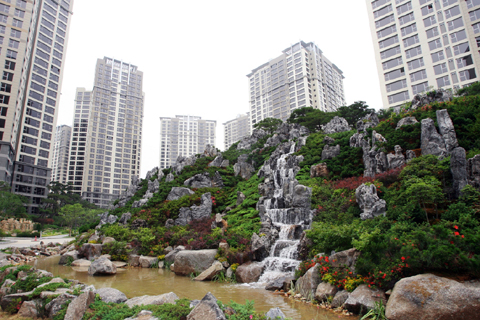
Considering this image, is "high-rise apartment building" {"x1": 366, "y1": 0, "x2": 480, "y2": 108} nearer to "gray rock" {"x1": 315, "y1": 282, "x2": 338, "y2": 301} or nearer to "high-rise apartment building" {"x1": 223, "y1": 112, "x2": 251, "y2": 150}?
"gray rock" {"x1": 315, "y1": 282, "x2": 338, "y2": 301}

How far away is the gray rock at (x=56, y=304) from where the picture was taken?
21.4 ft

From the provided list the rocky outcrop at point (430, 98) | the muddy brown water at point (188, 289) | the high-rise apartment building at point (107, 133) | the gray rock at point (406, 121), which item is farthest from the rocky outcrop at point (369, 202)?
the high-rise apartment building at point (107, 133)

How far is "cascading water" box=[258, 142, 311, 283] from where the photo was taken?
12164 millimetres

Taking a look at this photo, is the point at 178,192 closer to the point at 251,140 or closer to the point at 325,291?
the point at 251,140

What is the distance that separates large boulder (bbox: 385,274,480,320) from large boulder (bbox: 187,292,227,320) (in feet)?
13.6

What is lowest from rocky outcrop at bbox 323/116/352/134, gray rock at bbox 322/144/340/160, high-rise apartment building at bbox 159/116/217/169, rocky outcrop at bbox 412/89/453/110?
gray rock at bbox 322/144/340/160

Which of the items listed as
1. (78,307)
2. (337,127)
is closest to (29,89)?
(337,127)

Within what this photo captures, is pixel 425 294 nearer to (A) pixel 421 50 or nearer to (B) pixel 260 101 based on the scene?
(A) pixel 421 50

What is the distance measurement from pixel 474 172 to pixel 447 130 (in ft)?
20.7

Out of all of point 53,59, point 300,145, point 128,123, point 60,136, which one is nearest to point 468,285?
point 300,145

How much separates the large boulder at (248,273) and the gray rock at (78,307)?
268 inches

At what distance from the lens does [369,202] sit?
44.1 ft

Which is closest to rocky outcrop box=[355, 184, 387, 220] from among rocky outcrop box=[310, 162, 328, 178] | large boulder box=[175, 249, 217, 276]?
rocky outcrop box=[310, 162, 328, 178]

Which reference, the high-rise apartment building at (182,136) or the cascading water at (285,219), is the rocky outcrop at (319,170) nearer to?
the cascading water at (285,219)
